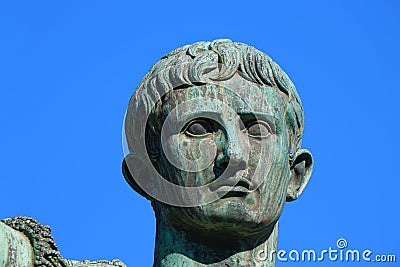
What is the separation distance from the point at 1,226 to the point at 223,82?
2.15 metres

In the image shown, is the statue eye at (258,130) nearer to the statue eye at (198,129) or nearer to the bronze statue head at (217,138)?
the bronze statue head at (217,138)

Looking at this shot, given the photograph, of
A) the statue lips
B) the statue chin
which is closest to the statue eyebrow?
the statue lips

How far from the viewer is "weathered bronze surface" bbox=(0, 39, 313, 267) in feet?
51.6

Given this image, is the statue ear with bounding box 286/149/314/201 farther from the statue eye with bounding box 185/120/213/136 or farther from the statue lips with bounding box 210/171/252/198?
the statue eye with bounding box 185/120/213/136

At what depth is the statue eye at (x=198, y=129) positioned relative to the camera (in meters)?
15.8

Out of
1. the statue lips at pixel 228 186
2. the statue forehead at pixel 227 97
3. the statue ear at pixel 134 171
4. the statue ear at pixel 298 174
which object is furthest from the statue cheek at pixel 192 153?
the statue ear at pixel 298 174

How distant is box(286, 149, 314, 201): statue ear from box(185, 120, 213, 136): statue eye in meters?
0.91

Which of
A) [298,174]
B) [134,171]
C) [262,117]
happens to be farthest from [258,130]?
[134,171]

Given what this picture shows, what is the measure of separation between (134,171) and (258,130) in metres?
1.17

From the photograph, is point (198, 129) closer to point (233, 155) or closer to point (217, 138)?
point (217, 138)

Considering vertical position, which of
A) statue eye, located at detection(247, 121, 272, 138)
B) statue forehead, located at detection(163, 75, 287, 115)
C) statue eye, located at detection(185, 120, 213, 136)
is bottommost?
statue eye, located at detection(185, 120, 213, 136)

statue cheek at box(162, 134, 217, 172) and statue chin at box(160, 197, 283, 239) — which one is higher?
statue cheek at box(162, 134, 217, 172)

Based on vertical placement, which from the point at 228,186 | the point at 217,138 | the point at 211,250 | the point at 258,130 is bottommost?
the point at 211,250

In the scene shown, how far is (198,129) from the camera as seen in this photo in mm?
15836
